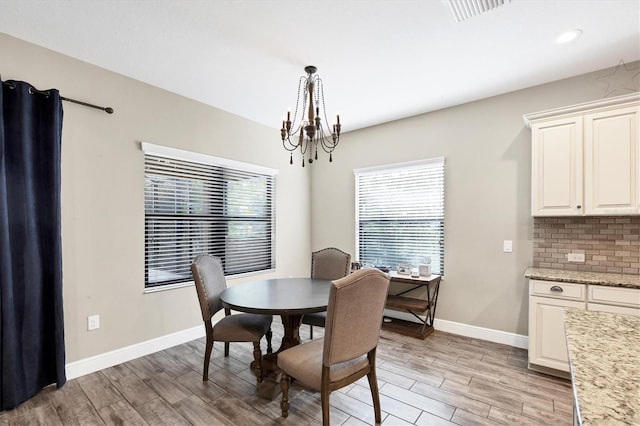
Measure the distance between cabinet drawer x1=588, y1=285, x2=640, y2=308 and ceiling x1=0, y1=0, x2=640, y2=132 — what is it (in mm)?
1947

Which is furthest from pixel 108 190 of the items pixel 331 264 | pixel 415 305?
pixel 415 305

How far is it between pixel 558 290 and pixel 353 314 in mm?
1992

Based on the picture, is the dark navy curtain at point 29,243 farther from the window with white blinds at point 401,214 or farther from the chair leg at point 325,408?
the window with white blinds at point 401,214

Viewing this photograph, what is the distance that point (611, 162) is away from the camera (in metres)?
2.54

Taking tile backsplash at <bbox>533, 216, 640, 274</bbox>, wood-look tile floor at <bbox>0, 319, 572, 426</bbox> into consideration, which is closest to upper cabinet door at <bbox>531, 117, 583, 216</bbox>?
tile backsplash at <bbox>533, 216, 640, 274</bbox>

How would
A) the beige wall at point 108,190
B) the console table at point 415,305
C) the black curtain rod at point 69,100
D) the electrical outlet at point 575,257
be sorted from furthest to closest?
the console table at point 415,305, the electrical outlet at point 575,257, the beige wall at point 108,190, the black curtain rod at point 69,100

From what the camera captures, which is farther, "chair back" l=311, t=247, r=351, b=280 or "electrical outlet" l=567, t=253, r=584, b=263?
"chair back" l=311, t=247, r=351, b=280

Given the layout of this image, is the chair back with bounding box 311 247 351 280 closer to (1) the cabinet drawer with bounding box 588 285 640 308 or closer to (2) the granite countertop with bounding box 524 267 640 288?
(2) the granite countertop with bounding box 524 267 640 288

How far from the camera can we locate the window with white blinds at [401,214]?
3.86 m

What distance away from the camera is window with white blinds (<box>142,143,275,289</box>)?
320 cm

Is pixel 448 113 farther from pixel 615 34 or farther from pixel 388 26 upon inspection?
pixel 388 26

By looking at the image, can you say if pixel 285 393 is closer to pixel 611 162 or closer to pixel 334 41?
pixel 334 41

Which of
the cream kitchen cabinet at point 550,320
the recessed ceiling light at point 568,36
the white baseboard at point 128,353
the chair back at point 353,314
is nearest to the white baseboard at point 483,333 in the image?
the cream kitchen cabinet at point 550,320

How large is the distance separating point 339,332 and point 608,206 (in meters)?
2.57
